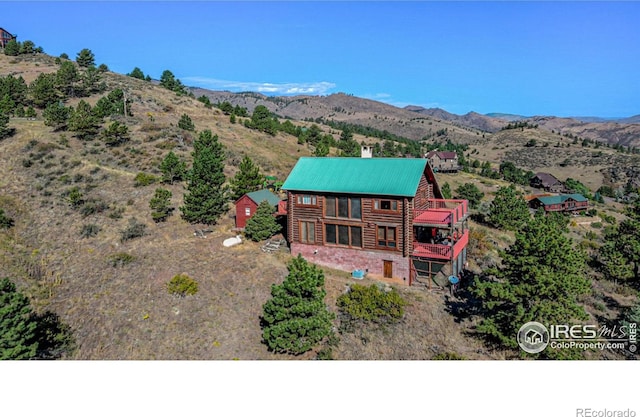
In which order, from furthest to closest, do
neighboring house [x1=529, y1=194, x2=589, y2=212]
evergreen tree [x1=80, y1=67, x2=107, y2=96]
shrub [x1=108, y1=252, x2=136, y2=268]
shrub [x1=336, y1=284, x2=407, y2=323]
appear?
evergreen tree [x1=80, y1=67, x2=107, y2=96] < neighboring house [x1=529, y1=194, x2=589, y2=212] < shrub [x1=108, y1=252, x2=136, y2=268] < shrub [x1=336, y1=284, x2=407, y2=323]

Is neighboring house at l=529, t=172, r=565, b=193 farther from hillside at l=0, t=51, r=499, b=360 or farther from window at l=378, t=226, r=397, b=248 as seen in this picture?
hillside at l=0, t=51, r=499, b=360

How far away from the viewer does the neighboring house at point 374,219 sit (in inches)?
974

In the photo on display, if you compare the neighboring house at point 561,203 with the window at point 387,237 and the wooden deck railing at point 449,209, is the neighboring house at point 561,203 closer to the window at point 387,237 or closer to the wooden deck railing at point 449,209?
the wooden deck railing at point 449,209

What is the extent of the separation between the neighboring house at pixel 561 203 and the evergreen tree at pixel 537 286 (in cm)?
5563

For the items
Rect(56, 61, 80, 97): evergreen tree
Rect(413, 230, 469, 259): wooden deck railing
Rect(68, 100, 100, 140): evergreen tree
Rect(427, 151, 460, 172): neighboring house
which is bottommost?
Rect(413, 230, 469, 259): wooden deck railing

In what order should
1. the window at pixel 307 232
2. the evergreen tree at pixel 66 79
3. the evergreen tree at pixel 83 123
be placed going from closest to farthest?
the window at pixel 307 232, the evergreen tree at pixel 83 123, the evergreen tree at pixel 66 79

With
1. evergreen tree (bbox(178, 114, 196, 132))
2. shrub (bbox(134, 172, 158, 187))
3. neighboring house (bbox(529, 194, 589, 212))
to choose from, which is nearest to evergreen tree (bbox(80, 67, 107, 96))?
evergreen tree (bbox(178, 114, 196, 132))

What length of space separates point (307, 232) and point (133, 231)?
1443 centimetres

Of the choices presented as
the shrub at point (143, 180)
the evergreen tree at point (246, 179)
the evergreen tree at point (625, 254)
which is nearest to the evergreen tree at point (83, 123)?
the shrub at point (143, 180)

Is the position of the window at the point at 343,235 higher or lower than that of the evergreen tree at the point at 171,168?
lower

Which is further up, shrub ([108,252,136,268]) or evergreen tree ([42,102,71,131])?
evergreen tree ([42,102,71,131])

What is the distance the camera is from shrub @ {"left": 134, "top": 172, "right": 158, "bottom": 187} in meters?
41.4

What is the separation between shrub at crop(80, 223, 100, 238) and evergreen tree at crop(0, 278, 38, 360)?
1427 centimetres

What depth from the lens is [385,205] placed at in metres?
25.3
